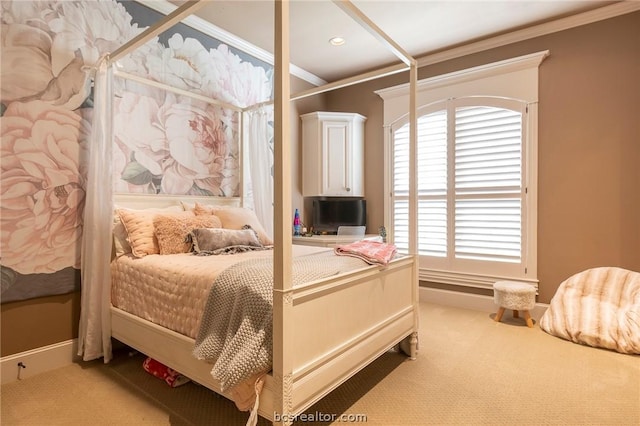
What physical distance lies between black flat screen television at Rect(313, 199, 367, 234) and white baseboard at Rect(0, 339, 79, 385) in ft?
8.87

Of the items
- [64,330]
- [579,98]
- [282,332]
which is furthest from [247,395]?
[579,98]

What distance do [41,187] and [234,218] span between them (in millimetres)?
1323

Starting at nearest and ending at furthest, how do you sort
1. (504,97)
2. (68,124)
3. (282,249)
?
(282,249) < (68,124) < (504,97)

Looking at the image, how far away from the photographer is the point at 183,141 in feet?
10.5

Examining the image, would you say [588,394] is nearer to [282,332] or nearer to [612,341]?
[612,341]

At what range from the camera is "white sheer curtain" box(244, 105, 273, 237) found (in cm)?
348

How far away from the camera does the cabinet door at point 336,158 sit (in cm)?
438

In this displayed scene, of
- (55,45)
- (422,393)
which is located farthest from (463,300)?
(55,45)

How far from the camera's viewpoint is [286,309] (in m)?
1.45

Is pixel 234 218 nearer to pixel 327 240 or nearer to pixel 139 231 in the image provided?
pixel 139 231

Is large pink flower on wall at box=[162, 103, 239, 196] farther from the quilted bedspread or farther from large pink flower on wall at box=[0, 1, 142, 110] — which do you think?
the quilted bedspread

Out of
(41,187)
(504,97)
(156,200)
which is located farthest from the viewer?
(504,97)
